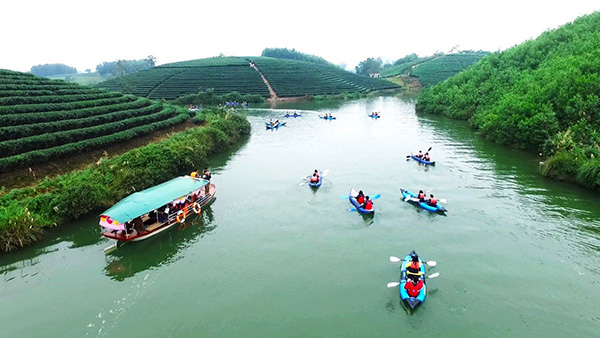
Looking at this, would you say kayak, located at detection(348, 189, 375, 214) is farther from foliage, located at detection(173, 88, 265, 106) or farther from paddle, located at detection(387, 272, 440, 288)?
foliage, located at detection(173, 88, 265, 106)

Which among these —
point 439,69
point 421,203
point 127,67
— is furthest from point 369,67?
point 421,203

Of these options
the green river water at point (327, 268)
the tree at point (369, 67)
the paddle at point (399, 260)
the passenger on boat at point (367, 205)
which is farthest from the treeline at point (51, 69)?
the paddle at point (399, 260)

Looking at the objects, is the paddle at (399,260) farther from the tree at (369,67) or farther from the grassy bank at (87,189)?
the tree at (369,67)

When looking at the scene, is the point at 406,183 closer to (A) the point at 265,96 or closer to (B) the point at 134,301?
(B) the point at 134,301

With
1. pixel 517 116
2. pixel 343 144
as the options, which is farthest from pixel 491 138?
pixel 343 144

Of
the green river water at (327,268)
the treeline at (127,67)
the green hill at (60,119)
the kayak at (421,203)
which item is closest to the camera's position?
the green river water at (327,268)
